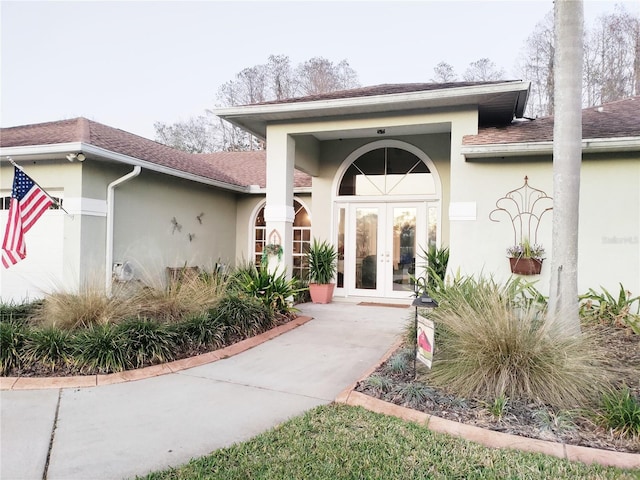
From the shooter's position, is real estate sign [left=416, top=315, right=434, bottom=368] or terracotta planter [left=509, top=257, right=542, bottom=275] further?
terracotta planter [left=509, top=257, right=542, bottom=275]

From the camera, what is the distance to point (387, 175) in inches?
408

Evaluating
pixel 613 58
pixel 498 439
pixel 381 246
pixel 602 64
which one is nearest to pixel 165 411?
pixel 498 439

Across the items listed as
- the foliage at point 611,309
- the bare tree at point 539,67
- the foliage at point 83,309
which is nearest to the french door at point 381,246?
the foliage at point 611,309

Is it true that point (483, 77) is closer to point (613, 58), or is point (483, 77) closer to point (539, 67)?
point (539, 67)

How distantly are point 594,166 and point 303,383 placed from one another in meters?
5.97

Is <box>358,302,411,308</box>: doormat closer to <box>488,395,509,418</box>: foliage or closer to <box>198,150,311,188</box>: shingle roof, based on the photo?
<box>198,150,311,188</box>: shingle roof

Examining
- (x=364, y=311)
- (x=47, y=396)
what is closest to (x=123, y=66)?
(x=364, y=311)

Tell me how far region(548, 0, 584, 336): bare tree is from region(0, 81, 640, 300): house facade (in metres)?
1.84

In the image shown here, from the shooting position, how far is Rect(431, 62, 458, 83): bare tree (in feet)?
79.2

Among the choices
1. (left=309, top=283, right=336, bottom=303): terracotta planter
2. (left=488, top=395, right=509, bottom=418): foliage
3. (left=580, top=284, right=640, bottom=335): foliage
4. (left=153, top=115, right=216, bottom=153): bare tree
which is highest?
(left=153, top=115, right=216, bottom=153): bare tree

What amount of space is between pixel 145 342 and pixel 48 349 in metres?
1.08

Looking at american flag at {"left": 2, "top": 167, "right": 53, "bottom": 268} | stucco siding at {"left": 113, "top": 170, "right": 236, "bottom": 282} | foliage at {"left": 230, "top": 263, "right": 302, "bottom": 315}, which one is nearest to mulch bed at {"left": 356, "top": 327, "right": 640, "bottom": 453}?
foliage at {"left": 230, "top": 263, "right": 302, "bottom": 315}

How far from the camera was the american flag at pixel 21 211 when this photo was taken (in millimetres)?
6504

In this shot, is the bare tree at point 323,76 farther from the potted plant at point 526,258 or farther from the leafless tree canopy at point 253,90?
the potted plant at point 526,258
